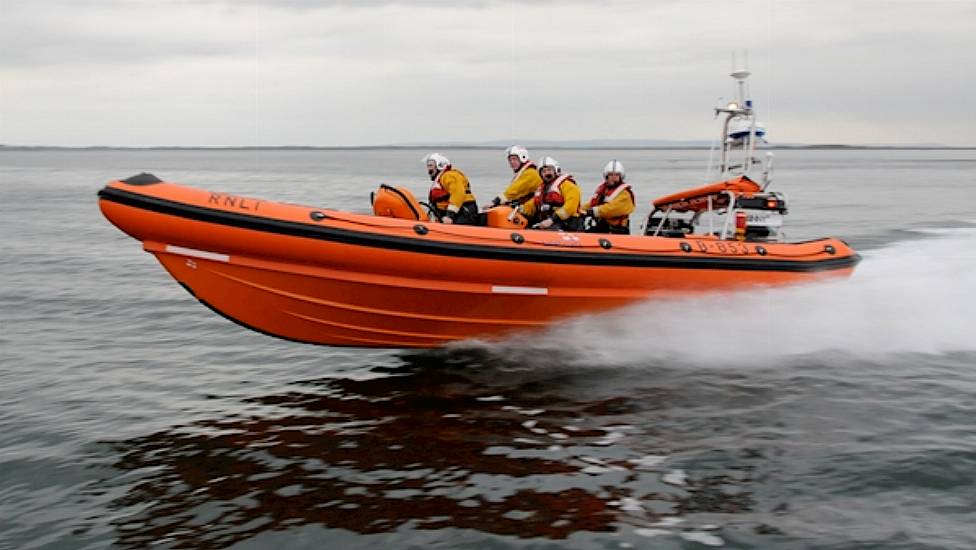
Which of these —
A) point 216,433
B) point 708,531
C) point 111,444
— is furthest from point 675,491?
point 111,444

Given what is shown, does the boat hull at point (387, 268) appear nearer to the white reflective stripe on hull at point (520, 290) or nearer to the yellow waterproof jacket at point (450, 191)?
the white reflective stripe on hull at point (520, 290)

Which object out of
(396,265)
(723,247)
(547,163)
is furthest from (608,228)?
(396,265)

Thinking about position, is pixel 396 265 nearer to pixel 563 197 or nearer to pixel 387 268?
pixel 387 268

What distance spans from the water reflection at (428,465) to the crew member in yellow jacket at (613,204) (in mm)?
1481

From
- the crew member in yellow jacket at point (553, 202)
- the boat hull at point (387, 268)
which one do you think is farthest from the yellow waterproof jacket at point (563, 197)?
the boat hull at point (387, 268)

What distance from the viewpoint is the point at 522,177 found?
24.8ft

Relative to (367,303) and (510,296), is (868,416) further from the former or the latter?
(367,303)

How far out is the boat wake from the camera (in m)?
7.21

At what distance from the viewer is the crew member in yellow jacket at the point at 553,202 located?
7320 mm

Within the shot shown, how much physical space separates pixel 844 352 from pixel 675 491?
3588 millimetres

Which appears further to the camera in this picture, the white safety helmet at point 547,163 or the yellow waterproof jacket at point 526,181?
the yellow waterproof jacket at point 526,181

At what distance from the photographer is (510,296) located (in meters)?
6.75

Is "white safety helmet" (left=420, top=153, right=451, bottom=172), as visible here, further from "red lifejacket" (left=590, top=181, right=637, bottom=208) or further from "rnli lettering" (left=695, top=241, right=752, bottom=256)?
"rnli lettering" (left=695, top=241, right=752, bottom=256)

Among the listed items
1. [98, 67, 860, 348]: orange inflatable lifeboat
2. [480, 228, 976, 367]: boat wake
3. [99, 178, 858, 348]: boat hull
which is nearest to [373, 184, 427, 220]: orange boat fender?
[98, 67, 860, 348]: orange inflatable lifeboat
